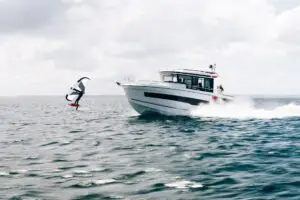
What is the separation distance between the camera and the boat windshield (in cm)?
3684

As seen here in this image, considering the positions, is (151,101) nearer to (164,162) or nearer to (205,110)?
(205,110)

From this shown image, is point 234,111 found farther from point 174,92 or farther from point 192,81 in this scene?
point 174,92

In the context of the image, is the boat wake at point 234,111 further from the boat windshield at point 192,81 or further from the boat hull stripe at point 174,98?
the boat windshield at point 192,81

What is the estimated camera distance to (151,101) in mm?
36156

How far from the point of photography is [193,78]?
122ft

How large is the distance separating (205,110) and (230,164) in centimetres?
2348

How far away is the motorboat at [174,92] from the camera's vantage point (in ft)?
118

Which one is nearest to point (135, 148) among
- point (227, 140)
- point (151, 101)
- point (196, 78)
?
point (227, 140)

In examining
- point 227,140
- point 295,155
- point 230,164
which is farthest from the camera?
point 227,140

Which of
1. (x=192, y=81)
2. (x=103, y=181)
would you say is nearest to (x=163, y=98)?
(x=192, y=81)

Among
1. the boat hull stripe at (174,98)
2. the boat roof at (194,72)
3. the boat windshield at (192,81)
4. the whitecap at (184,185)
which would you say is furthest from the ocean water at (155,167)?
the boat roof at (194,72)

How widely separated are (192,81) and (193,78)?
0.34m

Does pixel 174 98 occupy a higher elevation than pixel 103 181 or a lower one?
higher

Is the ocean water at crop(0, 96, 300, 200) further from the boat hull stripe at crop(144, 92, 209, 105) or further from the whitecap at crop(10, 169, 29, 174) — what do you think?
the boat hull stripe at crop(144, 92, 209, 105)
